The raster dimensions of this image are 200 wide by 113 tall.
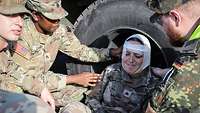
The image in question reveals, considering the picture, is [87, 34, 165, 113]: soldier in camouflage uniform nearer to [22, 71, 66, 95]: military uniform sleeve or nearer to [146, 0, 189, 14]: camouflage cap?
[22, 71, 66, 95]: military uniform sleeve

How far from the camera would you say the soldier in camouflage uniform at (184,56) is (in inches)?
85.2

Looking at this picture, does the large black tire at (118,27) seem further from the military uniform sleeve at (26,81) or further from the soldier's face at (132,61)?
the military uniform sleeve at (26,81)

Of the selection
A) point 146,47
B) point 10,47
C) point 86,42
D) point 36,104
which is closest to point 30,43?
point 10,47

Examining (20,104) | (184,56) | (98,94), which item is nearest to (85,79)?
(98,94)

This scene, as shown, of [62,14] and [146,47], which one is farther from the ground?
[62,14]

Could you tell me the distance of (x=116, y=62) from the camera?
4473 millimetres

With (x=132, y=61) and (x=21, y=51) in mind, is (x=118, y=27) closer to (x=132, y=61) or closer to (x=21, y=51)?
(x=132, y=61)

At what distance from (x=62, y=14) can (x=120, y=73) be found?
663mm

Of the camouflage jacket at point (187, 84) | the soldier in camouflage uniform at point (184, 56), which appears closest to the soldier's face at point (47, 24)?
the soldier in camouflage uniform at point (184, 56)

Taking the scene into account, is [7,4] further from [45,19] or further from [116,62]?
[116,62]

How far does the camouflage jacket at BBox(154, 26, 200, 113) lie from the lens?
2158mm

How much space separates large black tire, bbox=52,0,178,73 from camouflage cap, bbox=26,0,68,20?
12.1 inches

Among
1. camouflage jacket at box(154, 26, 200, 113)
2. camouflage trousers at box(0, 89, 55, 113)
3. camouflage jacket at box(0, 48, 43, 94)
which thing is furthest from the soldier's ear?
camouflage jacket at box(0, 48, 43, 94)

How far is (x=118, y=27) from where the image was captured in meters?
4.21
